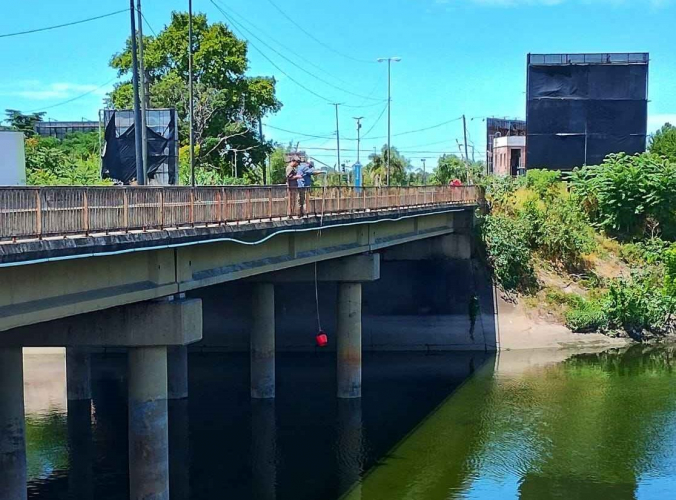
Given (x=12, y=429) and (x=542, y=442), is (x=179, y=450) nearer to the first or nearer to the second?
(x=12, y=429)

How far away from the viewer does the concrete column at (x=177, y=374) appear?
33.7 metres

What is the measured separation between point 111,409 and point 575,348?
24.2m

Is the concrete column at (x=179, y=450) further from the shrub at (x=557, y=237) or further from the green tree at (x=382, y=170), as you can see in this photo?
the green tree at (x=382, y=170)

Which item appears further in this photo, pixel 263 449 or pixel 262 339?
pixel 262 339

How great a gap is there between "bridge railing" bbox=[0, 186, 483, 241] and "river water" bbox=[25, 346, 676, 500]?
24.2 ft

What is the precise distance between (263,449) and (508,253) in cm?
2627

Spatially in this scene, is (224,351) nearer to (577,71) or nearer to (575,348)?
(575,348)

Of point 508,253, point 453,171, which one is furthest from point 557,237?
point 453,171

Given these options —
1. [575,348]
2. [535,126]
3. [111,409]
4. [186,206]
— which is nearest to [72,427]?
[111,409]

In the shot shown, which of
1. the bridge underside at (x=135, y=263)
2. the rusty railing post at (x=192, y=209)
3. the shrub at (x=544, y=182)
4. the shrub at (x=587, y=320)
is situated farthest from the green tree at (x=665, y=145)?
the rusty railing post at (x=192, y=209)

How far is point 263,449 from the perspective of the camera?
2923 cm

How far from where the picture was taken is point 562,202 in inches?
2373

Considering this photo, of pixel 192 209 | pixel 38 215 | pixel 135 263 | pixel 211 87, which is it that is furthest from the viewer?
pixel 211 87

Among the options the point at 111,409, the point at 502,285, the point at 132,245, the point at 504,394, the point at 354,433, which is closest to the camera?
the point at 132,245
